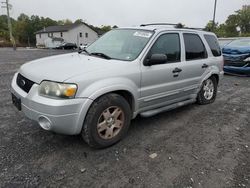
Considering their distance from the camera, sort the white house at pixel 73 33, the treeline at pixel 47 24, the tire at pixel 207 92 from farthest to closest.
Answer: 1. the treeline at pixel 47 24
2. the white house at pixel 73 33
3. the tire at pixel 207 92

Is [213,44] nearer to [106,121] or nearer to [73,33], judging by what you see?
[106,121]

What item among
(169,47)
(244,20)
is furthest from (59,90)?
(244,20)

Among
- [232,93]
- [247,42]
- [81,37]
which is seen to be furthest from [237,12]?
[232,93]

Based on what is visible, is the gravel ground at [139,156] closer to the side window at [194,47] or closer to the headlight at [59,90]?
the headlight at [59,90]

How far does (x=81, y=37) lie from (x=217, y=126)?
5852cm

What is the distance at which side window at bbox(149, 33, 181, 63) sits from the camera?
12.7 ft

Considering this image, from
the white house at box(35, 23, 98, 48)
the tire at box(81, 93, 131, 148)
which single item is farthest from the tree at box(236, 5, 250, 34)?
the tire at box(81, 93, 131, 148)

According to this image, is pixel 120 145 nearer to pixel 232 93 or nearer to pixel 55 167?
pixel 55 167

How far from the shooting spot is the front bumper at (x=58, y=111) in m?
2.77

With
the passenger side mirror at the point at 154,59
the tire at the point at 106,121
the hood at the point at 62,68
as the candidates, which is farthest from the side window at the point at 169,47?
the tire at the point at 106,121

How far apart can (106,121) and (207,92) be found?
126 inches

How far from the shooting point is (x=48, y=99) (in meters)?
2.82

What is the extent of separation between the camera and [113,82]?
3.15 m

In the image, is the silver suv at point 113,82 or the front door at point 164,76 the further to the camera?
the front door at point 164,76
